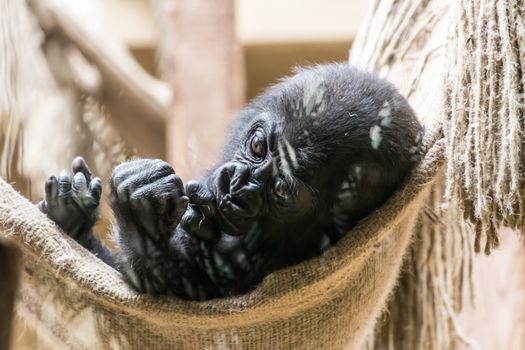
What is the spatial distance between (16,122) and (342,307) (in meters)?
0.70

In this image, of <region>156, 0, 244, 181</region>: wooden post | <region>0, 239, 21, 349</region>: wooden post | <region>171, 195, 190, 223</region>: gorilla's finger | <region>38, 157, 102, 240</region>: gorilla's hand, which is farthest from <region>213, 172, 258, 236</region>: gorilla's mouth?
<region>156, 0, 244, 181</region>: wooden post

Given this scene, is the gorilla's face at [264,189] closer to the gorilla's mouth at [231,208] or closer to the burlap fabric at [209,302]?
A: the gorilla's mouth at [231,208]

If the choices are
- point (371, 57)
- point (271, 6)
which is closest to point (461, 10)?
point (371, 57)

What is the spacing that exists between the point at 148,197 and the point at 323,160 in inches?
12.8

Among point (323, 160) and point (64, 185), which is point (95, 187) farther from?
point (323, 160)

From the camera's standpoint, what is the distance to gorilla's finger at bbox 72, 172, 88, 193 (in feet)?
4.11

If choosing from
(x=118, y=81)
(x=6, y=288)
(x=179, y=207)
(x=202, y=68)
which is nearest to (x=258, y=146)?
(x=179, y=207)

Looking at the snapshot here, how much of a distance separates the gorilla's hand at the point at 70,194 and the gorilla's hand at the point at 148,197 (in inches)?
4.7

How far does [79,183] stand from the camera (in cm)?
126

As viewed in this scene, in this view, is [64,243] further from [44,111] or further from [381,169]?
[44,111]

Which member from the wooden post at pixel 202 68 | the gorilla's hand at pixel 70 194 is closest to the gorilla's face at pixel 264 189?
the gorilla's hand at pixel 70 194

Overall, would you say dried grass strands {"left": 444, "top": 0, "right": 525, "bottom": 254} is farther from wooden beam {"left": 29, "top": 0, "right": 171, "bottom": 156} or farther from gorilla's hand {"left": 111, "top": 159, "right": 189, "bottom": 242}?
wooden beam {"left": 29, "top": 0, "right": 171, "bottom": 156}

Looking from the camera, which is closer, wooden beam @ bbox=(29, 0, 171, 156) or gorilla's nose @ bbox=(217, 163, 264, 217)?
gorilla's nose @ bbox=(217, 163, 264, 217)

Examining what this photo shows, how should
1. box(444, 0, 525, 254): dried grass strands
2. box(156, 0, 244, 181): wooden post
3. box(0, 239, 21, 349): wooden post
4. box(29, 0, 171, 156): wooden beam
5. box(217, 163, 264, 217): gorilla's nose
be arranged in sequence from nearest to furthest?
box(0, 239, 21, 349): wooden post
box(444, 0, 525, 254): dried grass strands
box(217, 163, 264, 217): gorilla's nose
box(156, 0, 244, 181): wooden post
box(29, 0, 171, 156): wooden beam
